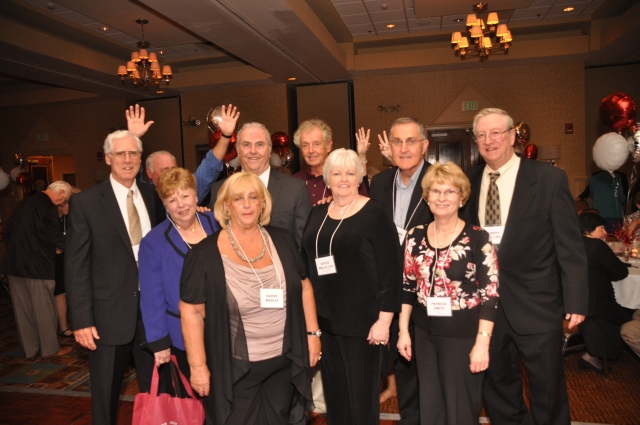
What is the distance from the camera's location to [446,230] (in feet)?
7.50

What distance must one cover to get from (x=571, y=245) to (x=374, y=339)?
1100mm

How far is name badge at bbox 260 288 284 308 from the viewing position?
6.92 ft

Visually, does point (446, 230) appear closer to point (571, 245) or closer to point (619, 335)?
point (571, 245)

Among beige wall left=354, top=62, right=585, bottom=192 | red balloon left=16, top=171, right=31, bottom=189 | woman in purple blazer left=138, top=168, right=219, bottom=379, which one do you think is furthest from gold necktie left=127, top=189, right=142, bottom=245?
beige wall left=354, top=62, right=585, bottom=192

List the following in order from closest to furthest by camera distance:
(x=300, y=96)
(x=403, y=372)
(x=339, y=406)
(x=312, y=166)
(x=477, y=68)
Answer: (x=339, y=406)
(x=403, y=372)
(x=312, y=166)
(x=477, y=68)
(x=300, y=96)

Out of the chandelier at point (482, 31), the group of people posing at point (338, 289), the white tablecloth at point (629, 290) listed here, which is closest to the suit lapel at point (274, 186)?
the group of people posing at point (338, 289)

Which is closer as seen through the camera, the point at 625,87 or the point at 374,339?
the point at 374,339

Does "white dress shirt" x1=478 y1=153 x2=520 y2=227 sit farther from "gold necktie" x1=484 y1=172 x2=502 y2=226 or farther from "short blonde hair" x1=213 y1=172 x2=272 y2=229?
"short blonde hair" x1=213 y1=172 x2=272 y2=229

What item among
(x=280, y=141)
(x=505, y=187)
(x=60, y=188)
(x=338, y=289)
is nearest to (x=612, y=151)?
(x=505, y=187)

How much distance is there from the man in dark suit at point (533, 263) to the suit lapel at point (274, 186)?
47.2 inches

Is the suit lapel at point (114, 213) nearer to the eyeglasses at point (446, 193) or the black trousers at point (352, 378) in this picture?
the black trousers at point (352, 378)

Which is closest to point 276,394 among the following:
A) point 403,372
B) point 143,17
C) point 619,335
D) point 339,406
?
point 339,406

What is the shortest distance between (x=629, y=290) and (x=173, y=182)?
3.63 metres

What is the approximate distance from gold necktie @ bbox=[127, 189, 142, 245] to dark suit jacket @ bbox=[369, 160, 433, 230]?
1408 mm
